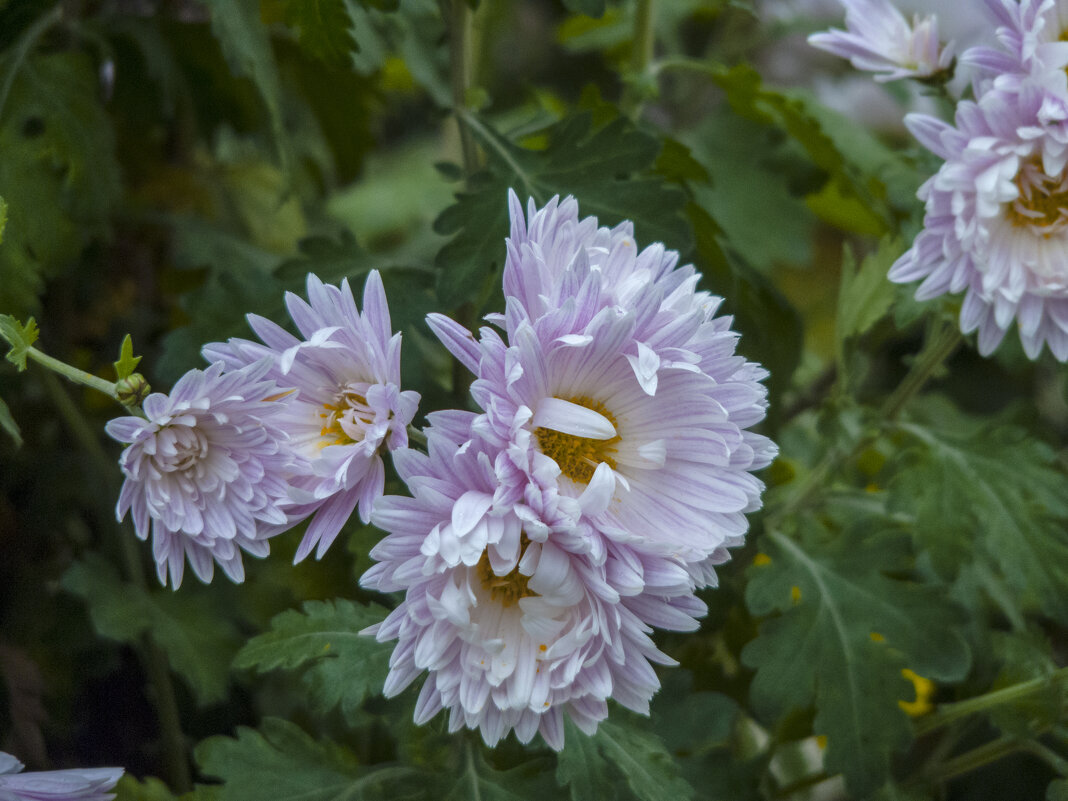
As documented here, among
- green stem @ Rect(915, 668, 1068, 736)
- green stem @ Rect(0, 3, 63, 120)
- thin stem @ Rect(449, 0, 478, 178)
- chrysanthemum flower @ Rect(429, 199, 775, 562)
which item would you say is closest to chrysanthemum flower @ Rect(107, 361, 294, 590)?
chrysanthemum flower @ Rect(429, 199, 775, 562)

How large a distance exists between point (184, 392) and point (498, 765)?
0.36 metres

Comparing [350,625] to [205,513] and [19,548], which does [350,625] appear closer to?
[205,513]

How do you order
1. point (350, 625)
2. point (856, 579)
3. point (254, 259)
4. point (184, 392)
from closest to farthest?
1. point (184, 392)
2. point (350, 625)
3. point (856, 579)
4. point (254, 259)

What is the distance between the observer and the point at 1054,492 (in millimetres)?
746

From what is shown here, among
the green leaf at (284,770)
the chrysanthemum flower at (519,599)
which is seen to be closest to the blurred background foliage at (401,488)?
the green leaf at (284,770)

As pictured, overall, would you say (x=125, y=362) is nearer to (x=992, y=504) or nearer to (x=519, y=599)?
(x=519, y=599)

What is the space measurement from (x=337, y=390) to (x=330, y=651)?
18cm

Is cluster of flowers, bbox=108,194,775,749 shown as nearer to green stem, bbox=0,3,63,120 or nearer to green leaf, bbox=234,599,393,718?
green leaf, bbox=234,599,393,718

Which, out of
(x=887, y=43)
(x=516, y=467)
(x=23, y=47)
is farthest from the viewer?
(x=23, y=47)

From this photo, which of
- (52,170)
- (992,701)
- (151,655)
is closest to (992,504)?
(992,701)

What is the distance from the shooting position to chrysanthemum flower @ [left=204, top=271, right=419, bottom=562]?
0.46m

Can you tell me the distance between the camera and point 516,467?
44 centimetres

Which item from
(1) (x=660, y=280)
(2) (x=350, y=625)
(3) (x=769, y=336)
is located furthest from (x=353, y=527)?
(3) (x=769, y=336)

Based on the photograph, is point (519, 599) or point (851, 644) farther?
point (851, 644)
